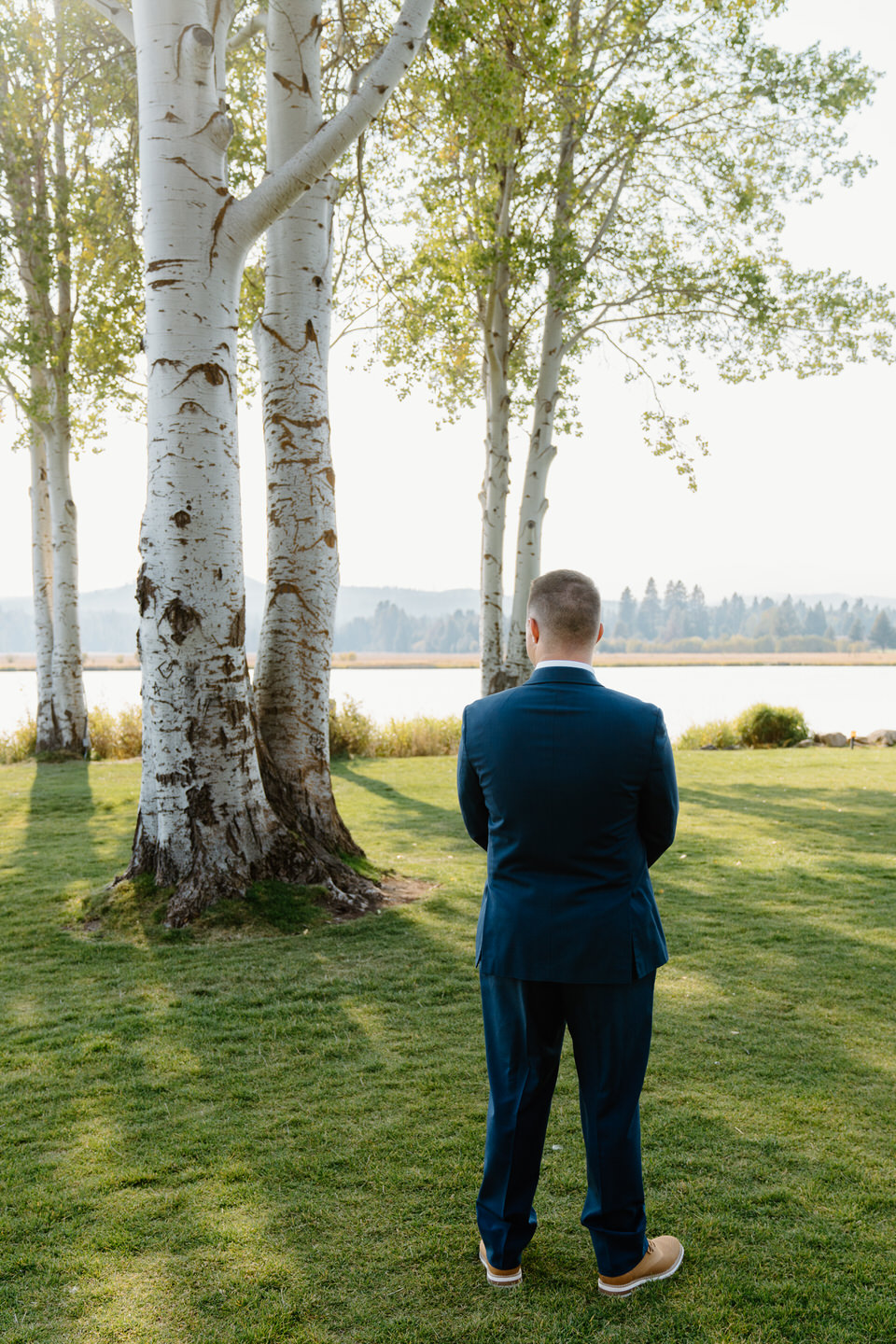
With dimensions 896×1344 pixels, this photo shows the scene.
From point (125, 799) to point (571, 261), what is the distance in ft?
33.1

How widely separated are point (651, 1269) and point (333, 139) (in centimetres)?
652

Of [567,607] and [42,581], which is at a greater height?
[42,581]

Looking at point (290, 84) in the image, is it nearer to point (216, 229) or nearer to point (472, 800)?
point (216, 229)

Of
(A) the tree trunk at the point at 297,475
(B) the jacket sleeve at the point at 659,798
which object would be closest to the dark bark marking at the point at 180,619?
(A) the tree trunk at the point at 297,475

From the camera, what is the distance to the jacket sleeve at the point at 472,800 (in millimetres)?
2748

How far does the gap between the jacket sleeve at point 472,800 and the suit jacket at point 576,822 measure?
0.11 m

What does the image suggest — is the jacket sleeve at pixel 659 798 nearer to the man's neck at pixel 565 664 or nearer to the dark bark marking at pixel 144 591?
the man's neck at pixel 565 664

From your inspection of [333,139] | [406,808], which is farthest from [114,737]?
[333,139]

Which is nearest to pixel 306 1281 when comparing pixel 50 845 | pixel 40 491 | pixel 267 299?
→ pixel 267 299

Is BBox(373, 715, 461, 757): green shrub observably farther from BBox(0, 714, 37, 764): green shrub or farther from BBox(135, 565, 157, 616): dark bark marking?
BBox(135, 565, 157, 616): dark bark marking

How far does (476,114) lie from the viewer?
27.5 ft

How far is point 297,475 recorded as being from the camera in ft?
24.5

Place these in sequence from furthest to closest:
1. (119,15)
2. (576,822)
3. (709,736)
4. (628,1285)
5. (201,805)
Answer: (709,736), (119,15), (201,805), (628,1285), (576,822)

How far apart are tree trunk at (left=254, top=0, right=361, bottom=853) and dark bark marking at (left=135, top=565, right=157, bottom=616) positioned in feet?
4.43
